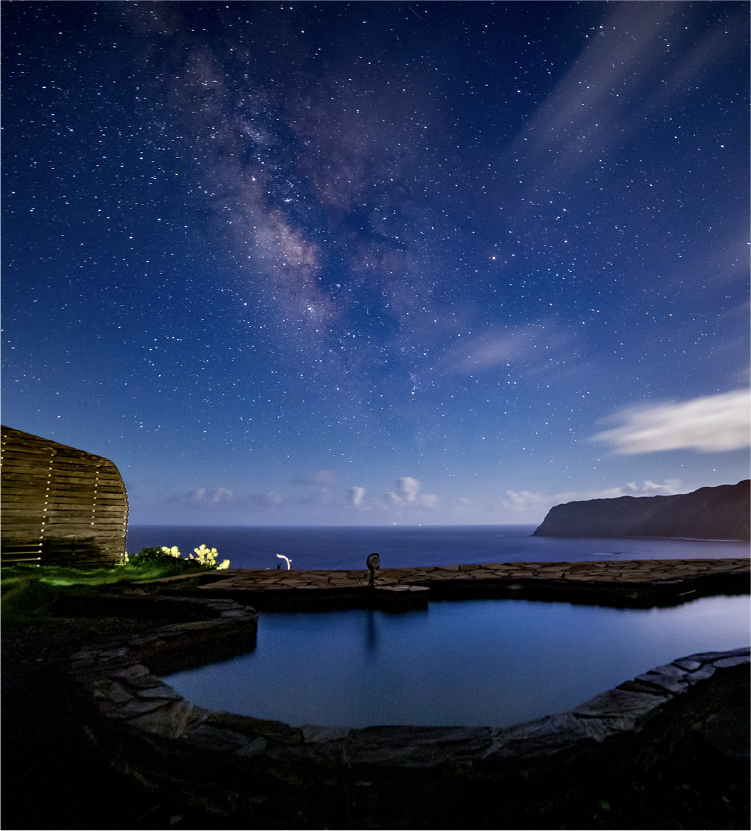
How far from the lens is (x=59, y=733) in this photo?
3.18m

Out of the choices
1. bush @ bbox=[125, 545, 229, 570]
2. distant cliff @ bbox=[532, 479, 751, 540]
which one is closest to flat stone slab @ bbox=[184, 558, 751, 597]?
bush @ bbox=[125, 545, 229, 570]

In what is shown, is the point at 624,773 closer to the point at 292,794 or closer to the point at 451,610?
the point at 292,794

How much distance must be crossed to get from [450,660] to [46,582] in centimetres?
691

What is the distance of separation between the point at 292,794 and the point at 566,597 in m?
6.82

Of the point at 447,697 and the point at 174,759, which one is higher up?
the point at 174,759

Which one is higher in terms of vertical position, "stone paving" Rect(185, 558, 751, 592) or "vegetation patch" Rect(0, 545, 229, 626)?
"vegetation patch" Rect(0, 545, 229, 626)

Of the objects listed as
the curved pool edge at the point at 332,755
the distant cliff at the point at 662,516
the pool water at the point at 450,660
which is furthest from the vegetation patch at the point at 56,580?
the distant cliff at the point at 662,516

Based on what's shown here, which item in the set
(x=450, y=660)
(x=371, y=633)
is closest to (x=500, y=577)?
(x=371, y=633)

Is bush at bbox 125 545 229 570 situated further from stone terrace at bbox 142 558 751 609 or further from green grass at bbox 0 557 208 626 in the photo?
stone terrace at bbox 142 558 751 609

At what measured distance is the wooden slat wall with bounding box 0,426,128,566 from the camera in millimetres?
8234

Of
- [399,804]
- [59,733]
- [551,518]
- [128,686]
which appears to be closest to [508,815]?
[399,804]

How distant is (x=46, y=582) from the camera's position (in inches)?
293

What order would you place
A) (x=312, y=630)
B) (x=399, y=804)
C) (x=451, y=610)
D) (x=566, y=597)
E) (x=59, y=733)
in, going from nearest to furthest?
1. (x=399, y=804)
2. (x=59, y=733)
3. (x=312, y=630)
4. (x=451, y=610)
5. (x=566, y=597)

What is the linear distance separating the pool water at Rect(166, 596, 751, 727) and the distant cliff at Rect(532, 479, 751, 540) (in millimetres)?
141033
